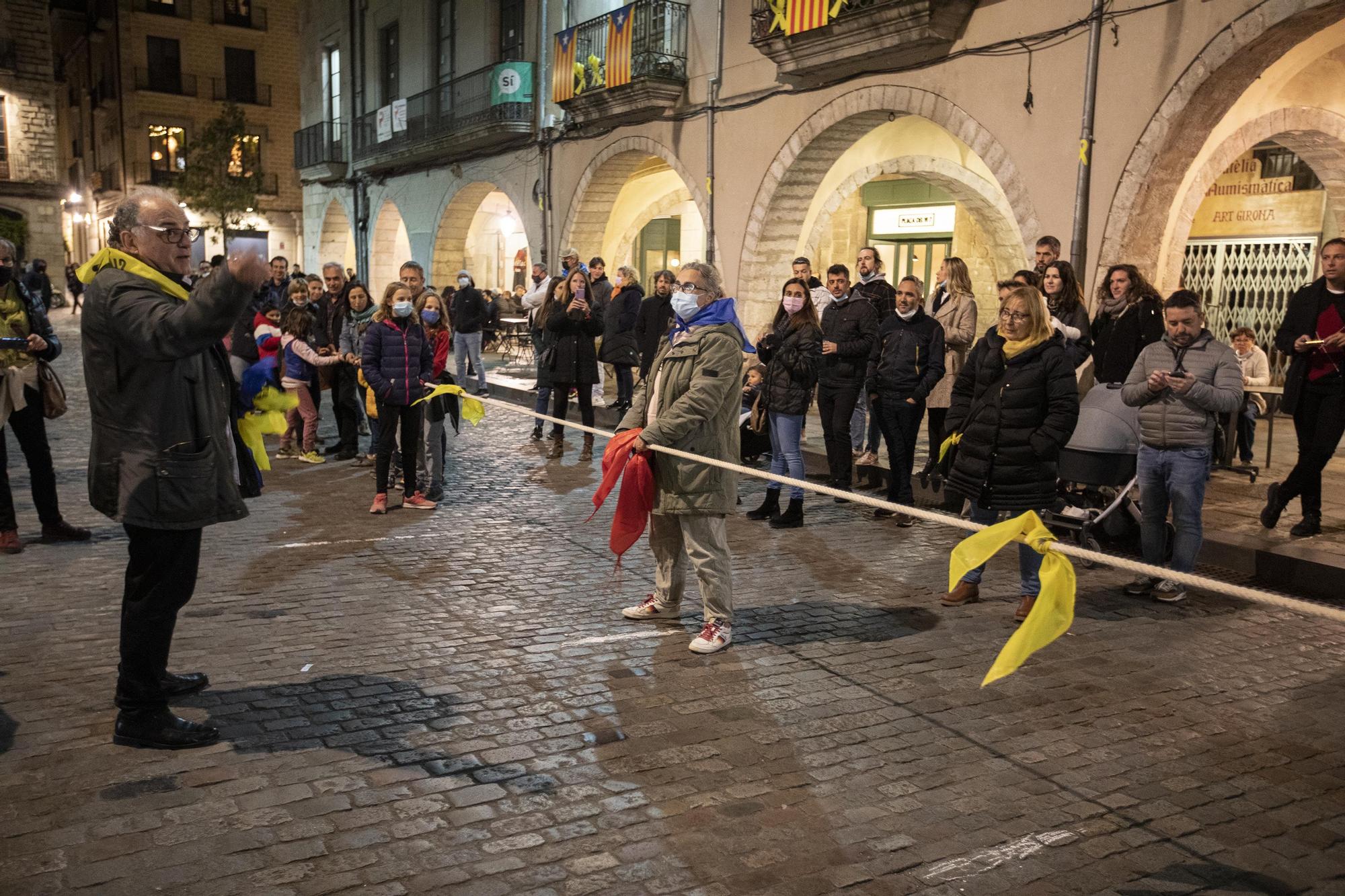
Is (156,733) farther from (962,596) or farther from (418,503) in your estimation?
(418,503)

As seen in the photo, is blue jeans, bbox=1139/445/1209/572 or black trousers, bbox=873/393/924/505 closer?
blue jeans, bbox=1139/445/1209/572

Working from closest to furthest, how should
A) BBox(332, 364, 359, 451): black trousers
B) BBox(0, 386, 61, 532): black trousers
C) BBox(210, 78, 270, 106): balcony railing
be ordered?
1. BBox(0, 386, 61, 532): black trousers
2. BBox(332, 364, 359, 451): black trousers
3. BBox(210, 78, 270, 106): balcony railing

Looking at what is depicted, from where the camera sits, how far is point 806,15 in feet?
41.5

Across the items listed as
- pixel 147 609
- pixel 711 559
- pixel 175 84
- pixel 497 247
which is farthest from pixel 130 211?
pixel 175 84

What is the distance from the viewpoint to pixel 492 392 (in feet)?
54.3

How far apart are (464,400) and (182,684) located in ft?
12.8

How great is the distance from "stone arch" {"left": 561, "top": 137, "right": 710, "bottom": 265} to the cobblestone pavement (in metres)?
12.2

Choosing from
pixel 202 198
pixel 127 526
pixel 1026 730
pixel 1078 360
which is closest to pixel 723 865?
pixel 1026 730

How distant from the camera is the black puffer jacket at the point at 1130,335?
7.82m

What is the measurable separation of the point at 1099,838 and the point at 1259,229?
1304 centimetres

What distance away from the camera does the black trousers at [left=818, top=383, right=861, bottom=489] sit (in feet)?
27.4

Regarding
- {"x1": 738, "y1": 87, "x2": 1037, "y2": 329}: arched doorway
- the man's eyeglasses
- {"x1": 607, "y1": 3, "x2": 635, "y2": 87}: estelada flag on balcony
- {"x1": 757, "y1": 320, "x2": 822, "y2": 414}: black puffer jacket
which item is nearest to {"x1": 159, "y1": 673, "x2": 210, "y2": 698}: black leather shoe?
the man's eyeglasses

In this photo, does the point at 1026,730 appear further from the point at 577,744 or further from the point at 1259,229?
the point at 1259,229

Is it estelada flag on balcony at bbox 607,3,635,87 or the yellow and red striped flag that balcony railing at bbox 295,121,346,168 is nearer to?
estelada flag on balcony at bbox 607,3,635,87
